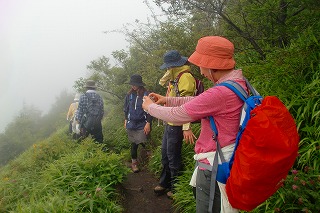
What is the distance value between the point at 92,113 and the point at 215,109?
5.16m

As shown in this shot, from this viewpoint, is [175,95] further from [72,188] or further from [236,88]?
[72,188]

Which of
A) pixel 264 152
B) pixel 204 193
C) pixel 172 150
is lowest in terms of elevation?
pixel 172 150

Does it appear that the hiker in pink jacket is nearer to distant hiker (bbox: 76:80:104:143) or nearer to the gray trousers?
the gray trousers

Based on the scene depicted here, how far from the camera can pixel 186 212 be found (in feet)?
11.6

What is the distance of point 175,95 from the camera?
3.67 meters

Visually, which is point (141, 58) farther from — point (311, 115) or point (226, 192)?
point (226, 192)

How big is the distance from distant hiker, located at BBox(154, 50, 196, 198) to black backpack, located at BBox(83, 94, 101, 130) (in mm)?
3001

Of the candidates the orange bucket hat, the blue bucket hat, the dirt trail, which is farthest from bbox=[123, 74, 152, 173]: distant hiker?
the orange bucket hat

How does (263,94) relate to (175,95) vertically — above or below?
below

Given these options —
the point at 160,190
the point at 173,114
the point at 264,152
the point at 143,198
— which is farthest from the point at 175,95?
the point at 264,152

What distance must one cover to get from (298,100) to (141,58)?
23.5 ft

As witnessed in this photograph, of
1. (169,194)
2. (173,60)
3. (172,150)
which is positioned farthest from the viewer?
(169,194)

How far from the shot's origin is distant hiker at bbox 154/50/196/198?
3.53 meters

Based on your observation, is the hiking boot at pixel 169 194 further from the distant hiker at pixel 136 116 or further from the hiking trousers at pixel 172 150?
the distant hiker at pixel 136 116
